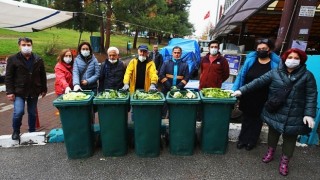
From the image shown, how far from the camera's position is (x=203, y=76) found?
5.13 metres

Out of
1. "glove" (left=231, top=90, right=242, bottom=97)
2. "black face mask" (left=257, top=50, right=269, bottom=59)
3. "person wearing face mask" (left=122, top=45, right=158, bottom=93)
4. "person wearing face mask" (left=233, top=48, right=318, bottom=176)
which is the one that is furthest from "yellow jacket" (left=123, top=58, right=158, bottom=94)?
"person wearing face mask" (left=233, top=48, right=318, bottom=176)

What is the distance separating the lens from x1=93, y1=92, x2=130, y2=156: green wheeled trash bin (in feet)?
12.8

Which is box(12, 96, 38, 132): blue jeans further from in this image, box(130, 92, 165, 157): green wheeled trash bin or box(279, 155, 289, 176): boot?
box(279, 155, 289, 176): boot

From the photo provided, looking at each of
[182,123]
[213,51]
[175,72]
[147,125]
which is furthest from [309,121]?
[175,72]

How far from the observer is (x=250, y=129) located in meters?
4.38

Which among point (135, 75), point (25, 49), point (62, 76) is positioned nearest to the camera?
point (25, 49)

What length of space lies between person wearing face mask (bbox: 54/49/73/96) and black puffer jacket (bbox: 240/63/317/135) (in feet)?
11.4

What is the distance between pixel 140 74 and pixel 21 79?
2.04 m

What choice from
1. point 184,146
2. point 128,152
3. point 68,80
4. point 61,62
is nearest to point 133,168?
point 128,152

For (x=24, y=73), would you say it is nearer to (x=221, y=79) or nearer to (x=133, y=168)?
(x=133, y=168)

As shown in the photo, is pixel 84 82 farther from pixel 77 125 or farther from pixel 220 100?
pixel 220 100

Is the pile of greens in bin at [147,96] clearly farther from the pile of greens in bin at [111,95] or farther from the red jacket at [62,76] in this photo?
the red jacket at [62,76]

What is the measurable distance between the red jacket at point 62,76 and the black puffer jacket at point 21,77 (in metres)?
0.32

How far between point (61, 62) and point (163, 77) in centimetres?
193
